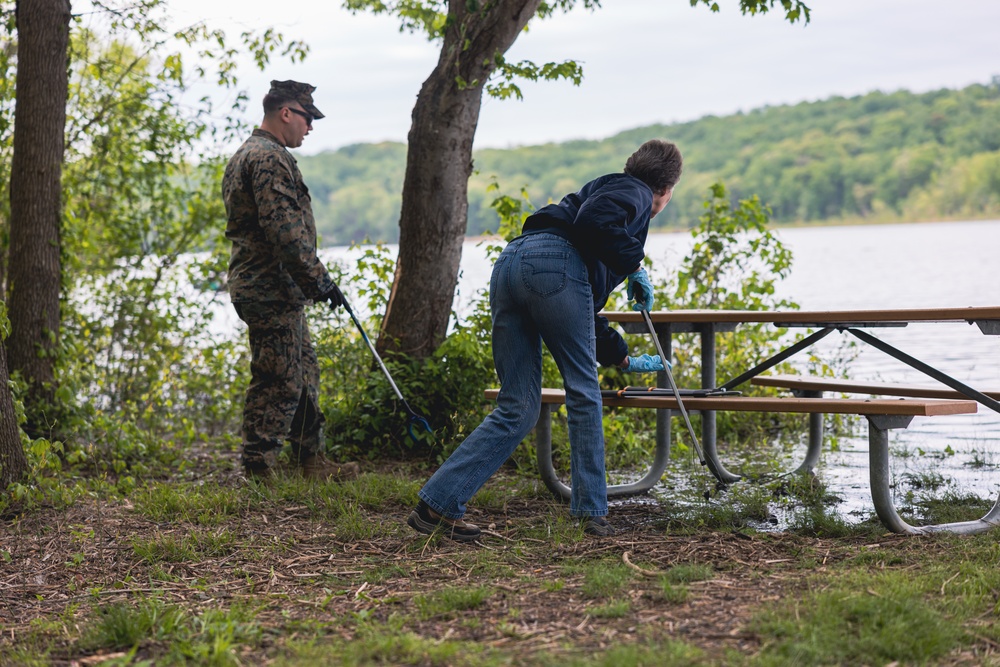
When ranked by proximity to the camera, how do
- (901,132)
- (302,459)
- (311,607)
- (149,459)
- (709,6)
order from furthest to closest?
1. (901,132)
2. (149,459)
3. (709,6)
4. (302,459)
5. (311,607)

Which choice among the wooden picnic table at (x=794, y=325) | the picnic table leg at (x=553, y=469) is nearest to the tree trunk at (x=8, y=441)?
the picnic table leg at (x=553, y=469)

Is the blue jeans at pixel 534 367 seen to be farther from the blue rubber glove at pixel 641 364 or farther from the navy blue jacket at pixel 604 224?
the blue rubber glove at pixel 641 364

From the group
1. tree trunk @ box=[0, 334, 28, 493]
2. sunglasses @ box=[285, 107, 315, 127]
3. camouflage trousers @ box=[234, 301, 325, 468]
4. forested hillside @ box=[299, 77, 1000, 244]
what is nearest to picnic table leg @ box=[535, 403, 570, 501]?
camouflage trousers @ box=[234, 301, 325, 468]

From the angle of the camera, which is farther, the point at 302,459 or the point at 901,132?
the point at 901,132

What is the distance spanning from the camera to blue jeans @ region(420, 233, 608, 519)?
176 inches

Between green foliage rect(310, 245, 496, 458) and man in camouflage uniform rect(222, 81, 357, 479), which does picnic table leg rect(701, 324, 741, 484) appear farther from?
man in camouflage uniform rect(222, 81, 357, 479)

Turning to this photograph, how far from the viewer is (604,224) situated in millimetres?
4391

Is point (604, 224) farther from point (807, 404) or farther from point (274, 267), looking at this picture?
point (274, 267)

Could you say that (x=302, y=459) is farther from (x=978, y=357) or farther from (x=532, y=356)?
(x=978, y=357)

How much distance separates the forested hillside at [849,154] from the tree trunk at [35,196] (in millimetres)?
15882

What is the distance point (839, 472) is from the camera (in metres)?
A: 6.32

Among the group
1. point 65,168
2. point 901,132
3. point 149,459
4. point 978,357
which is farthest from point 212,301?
point 901,132

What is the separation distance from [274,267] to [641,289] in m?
2.01

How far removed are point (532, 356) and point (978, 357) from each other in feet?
28.2
